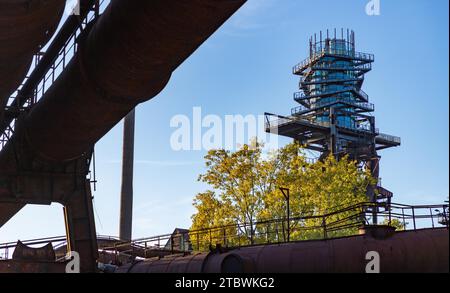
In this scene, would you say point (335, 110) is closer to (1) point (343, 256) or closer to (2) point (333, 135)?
(2) point (333, 135)

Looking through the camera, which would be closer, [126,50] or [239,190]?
[126,50]

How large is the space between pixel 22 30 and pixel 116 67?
6.82 ft

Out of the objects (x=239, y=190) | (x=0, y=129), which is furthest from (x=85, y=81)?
(x=239, y=190)

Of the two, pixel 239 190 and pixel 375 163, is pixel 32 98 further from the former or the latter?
pixel 375 163

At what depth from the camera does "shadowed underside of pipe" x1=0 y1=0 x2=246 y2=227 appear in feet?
31.7

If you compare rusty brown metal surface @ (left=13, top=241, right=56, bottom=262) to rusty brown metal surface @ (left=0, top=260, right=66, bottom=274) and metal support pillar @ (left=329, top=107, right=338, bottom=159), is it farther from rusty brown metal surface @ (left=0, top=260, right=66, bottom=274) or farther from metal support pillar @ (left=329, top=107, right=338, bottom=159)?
metal support pillar @ (left=329, top=107, right=338, bottom=159)

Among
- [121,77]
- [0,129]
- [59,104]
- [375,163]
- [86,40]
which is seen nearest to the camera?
[121,77]

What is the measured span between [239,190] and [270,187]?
191 cm

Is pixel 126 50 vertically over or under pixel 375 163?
under

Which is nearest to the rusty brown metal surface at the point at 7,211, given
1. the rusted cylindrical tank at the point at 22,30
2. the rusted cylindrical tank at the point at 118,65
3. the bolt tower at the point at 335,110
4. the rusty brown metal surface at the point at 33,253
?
the rusty brown metal surface at the point at 33,253

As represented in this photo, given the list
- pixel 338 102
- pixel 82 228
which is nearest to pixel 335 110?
pixel 338 102

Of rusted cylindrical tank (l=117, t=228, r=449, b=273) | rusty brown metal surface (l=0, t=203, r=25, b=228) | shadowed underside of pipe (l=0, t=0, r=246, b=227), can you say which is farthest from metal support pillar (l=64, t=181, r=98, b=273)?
rusty brown metal surface (l=0, t=203, r=25, b=228)
